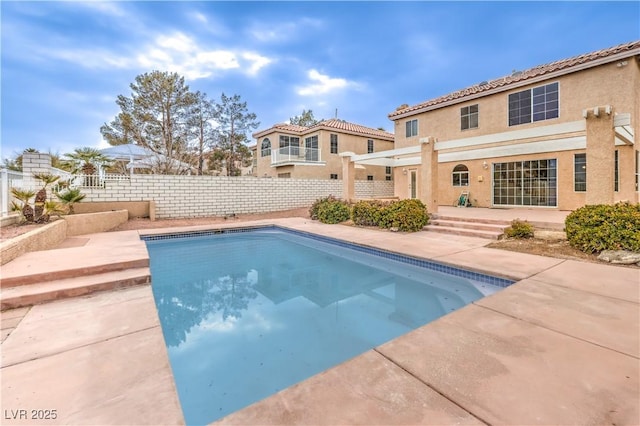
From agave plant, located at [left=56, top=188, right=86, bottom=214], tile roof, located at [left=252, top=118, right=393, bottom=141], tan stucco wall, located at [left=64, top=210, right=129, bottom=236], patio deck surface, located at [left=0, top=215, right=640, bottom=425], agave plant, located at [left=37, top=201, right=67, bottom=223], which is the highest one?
tile roof, located at [left=252, top=118, right=393, bottom=141]

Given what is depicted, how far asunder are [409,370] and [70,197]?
12.0 meters

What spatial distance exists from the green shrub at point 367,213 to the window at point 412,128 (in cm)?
763

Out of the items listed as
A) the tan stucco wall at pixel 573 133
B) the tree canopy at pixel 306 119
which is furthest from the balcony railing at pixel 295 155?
the tree canopy at pixel 306 119

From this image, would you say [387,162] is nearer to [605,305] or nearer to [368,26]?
[368,26]

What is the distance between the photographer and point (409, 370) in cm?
247

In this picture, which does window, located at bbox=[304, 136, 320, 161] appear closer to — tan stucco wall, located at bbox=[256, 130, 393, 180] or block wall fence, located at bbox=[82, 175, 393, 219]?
tan stucco wall, located at bbox=[256, 130, 393, 180]

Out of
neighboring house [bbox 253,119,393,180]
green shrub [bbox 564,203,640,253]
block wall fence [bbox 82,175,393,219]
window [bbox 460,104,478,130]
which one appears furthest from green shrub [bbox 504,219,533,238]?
neighboring house [bbox 253,119,393,180]

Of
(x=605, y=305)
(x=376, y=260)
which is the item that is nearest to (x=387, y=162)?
(x=376, y=260)

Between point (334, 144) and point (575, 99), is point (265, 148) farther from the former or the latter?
point (575, 99)

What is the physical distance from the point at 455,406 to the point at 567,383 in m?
1.00

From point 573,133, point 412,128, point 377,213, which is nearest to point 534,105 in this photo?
point 573,133

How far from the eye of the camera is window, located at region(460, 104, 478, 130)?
14596mm

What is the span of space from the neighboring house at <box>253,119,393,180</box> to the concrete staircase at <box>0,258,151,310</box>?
17519mm

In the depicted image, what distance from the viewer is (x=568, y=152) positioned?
11.8 meters
